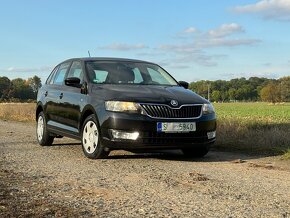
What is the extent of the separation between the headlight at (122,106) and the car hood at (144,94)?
0.22 feet

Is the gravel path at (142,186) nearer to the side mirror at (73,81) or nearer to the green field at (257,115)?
the side mirror at (73,81)

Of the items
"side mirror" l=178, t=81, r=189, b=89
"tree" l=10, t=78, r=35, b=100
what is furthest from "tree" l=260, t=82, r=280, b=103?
"side mirror" l=178, t=81, r=189, b=89

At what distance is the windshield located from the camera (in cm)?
793

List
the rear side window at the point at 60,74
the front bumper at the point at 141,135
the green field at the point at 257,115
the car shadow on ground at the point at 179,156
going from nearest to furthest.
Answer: the front bumper at the point at 141,135 < the car shadow on ground at the point at 179,156 < the rear side window at the point at 60,74 < the green field at the point at 257,115

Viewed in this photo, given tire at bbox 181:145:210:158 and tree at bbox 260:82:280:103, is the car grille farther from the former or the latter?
tree at bbox 260:82:280:103

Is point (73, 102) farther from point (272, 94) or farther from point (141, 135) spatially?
point (272, 94)

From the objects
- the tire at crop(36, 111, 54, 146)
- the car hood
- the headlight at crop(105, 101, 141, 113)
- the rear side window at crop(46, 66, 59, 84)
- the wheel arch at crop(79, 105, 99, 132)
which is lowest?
the tire at crop(36, 111, 54, 146)

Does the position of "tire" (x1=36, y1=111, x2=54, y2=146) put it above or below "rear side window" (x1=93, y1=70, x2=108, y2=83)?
below

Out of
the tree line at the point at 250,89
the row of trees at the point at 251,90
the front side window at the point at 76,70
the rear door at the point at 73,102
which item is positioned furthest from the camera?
the row of trees at the point at 251,90

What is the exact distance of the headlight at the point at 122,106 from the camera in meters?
6.84

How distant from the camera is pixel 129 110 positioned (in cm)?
685

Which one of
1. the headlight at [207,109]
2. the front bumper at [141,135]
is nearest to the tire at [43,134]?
the front bumper at [141,135]

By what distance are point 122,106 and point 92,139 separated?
868 millimetres

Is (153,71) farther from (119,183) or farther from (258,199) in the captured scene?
(258,199)
